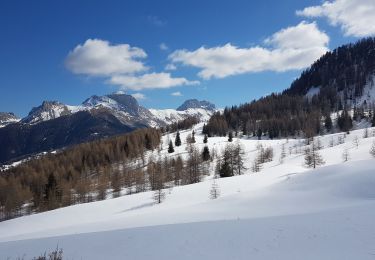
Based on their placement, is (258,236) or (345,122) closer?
(258,236)

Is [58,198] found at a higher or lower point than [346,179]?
lower

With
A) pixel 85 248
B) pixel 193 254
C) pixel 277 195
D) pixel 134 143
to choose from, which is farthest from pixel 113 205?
pixel 134 143

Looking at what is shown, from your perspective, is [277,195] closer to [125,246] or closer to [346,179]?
[346,179]

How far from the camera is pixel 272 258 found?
15.9 meters

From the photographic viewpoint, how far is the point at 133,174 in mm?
134625

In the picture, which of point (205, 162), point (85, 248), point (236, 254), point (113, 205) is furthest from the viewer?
point (205, 162)

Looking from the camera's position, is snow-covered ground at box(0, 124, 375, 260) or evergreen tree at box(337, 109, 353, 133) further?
evergreen tree at box(337, 109, 353, 133)

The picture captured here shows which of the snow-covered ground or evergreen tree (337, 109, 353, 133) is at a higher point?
evergreen tree (337, 109, 353, 133)

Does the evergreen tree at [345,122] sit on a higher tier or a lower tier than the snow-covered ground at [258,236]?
higher

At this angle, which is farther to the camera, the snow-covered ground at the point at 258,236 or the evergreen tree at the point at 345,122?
the evergreen tree at the point at 345,122

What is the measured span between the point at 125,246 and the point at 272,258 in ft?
28.9

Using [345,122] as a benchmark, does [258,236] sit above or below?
below

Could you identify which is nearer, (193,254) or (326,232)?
(193,254)

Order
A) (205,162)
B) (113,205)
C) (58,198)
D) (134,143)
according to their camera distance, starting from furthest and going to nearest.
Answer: (134,143) → (205,162) → (58,198) → (113,205)
